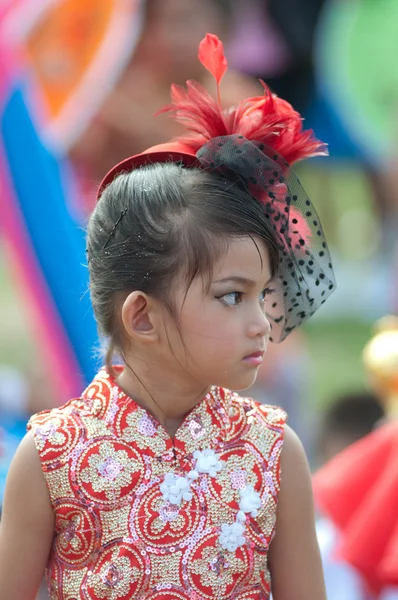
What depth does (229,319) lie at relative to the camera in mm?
1450

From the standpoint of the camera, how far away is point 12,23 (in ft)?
11.6

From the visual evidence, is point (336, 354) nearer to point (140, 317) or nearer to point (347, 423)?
point (347, 423)

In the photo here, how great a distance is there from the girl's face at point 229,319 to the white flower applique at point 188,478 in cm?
12

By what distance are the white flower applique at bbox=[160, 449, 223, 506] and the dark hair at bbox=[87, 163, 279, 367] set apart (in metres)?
0.22

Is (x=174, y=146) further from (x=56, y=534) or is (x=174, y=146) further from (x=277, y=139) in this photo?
(x=56, y=534)

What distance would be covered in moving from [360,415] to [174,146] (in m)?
2.40

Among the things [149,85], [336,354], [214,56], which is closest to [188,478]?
[214,56]

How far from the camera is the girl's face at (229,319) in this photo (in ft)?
4.76

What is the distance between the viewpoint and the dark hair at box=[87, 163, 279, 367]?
1460 mm

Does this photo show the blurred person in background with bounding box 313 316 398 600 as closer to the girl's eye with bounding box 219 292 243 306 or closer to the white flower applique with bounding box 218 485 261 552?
the white flower applique with bounding box 218 485 261 552

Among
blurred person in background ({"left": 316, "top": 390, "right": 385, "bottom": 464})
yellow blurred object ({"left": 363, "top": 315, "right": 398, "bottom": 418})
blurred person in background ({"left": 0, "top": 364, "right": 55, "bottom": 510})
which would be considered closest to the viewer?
yellow blurred object ({"left": 363, "top": 315, "right": 398, "bottom": 418})

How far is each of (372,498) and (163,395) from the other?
1.10 m

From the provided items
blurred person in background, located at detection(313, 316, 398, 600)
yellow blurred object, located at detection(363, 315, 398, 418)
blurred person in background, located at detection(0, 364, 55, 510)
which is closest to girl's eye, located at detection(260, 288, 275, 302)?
blurred person in background, located at detection(313, 316, 398, 600)

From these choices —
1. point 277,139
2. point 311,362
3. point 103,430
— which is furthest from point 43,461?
point 311,362
